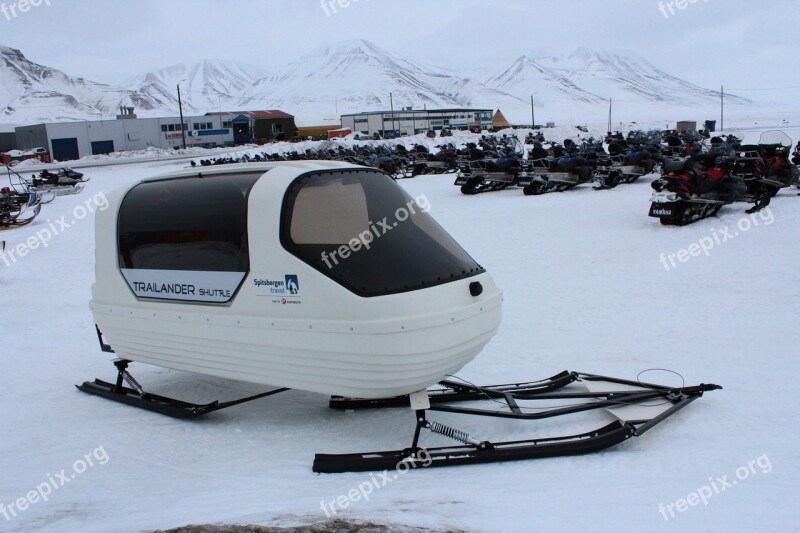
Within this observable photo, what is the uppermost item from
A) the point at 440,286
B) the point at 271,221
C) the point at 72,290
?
the point at 271,221

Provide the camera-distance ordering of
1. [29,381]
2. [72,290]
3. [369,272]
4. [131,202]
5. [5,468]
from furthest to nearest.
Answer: [72,290]
[29,381]
[131,202]
[5,468]
[369,272]

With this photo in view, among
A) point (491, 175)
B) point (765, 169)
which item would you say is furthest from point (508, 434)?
point (491, 175)

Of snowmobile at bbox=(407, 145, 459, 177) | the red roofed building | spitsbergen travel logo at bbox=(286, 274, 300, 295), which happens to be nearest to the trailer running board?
spitsbergen travel logo at bbox=(286, 274, 300, 295)

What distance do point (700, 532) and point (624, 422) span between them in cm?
113

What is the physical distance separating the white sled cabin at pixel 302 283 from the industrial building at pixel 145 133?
68.3 metres

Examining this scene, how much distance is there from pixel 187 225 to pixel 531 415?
110 inches

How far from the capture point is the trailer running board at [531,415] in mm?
3996

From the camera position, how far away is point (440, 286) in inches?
164

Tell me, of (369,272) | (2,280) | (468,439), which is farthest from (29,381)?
(2,280)

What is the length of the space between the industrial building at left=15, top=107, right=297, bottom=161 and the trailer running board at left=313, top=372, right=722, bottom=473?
227ft

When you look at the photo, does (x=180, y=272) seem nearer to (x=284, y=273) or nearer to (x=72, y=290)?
(x=284, y=273)

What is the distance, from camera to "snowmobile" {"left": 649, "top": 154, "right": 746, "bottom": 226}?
12.3 m

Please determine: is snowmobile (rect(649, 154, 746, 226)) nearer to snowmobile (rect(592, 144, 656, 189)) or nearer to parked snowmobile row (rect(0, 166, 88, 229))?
snowmobile (rect(592, 144, 656, 189))

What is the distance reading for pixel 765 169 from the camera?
1452 centimetres
